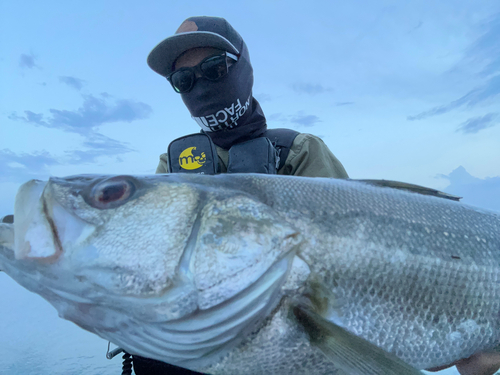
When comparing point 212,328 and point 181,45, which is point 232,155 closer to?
point 181,45

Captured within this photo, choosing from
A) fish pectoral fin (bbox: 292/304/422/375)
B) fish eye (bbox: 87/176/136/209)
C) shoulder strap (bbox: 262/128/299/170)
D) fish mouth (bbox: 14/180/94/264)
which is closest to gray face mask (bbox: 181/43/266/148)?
shoulder strap (bbox: 262/128/299/170)

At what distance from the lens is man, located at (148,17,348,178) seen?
2547 millimetres

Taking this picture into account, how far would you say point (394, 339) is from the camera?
1163mm

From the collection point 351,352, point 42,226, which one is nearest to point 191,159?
point 42,226

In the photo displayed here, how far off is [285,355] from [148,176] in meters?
0.85

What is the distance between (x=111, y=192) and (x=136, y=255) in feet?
0.85

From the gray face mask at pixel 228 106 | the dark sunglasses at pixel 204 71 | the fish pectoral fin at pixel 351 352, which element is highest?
the dark sunglasses at pixel 204 71

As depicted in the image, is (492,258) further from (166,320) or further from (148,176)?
(148,176)

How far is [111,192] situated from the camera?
3.39 ft

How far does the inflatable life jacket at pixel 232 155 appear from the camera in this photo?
2439 millimetres

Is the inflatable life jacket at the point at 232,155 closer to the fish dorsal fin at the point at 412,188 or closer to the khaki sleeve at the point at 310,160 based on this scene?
the khaki sleeve at the point at 310,160

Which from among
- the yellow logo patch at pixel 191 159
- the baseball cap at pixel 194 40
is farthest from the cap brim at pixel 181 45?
the yellow logo patch at pixel 191 159

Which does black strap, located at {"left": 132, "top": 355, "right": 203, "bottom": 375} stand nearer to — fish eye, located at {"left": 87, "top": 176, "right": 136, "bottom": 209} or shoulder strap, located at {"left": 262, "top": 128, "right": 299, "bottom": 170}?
fish eye, located at {"left": 87, "top": 176, "right": 136, "bottom": 209}

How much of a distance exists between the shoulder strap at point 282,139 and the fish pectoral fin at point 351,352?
5.80 feet
